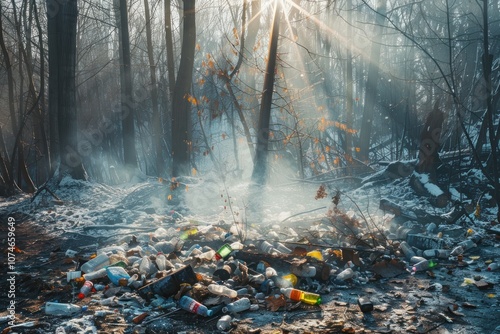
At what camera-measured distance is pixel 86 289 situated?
324 cm

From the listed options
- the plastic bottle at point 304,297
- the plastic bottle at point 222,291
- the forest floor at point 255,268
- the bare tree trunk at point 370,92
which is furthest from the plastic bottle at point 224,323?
the bare tree trunk at point 370,92

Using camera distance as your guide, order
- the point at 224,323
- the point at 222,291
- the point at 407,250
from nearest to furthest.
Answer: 1. the point at 224,323
2. the point at 222,291
3. the point at 407,250

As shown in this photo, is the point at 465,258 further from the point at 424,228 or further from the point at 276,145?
the point at 276,145

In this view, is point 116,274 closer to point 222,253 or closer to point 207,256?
point 207,256

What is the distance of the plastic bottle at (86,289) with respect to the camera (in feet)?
10.4

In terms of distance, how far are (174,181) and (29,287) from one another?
182 inches

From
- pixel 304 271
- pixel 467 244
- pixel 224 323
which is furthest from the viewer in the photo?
pixel 467 244

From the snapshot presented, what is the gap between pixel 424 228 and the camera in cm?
557

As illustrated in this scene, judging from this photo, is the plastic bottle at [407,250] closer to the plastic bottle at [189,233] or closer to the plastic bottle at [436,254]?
the plastic bottle at [436,254]

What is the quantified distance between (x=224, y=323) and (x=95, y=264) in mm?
1598

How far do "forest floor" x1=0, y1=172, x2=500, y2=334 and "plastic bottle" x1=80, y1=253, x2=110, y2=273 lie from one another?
0.22 metres

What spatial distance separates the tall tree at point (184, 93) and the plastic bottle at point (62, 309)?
→ 682 centimetres

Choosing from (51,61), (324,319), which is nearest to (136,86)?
(51,61)

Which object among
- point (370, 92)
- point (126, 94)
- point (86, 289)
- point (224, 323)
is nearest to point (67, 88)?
point (126, 94)
